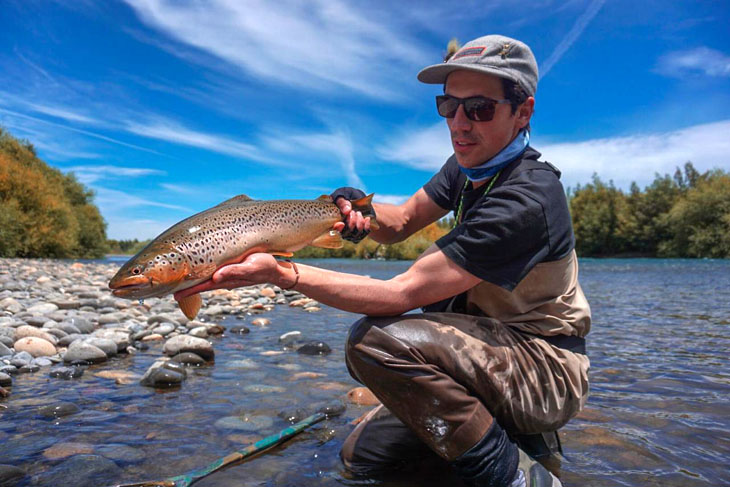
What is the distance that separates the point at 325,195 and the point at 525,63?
1.72 m

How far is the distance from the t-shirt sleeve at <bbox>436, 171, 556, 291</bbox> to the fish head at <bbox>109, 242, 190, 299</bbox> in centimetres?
144

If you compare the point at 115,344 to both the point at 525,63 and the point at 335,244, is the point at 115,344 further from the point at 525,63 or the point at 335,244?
the point at 525,63

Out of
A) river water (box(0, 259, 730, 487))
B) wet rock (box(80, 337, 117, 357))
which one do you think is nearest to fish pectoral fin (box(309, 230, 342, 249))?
river water (box(0, 259, 730, 487))

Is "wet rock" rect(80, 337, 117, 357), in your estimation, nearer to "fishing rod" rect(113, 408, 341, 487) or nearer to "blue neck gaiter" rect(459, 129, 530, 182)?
"fishing rod" rect(113, 408, 341, 487)

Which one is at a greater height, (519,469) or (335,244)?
(335,244)

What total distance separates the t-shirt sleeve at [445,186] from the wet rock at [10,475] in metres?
3.07

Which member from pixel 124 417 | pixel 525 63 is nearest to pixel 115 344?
pixel 124 417

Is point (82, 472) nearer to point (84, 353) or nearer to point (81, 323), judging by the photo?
point (84, 353)

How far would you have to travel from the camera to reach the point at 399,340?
92.8 inches

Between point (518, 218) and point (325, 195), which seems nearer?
point (518, 218)

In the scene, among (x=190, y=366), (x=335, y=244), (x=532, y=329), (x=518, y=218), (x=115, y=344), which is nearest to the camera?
(x=518, y=218)

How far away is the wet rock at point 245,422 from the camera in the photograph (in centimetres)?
343

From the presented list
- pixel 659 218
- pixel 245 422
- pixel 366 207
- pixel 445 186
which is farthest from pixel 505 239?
pixel 659 218

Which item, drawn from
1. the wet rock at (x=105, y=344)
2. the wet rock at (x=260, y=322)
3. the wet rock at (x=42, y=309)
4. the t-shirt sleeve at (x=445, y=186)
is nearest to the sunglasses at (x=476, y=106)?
the t-shirt sleeve at (x=445, y=186)
